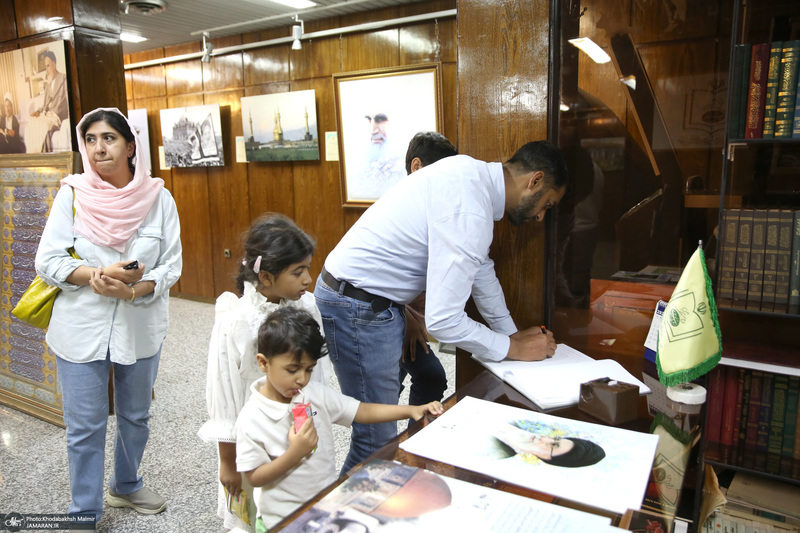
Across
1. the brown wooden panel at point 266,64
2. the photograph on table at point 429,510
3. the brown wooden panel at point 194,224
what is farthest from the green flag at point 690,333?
the brown wooden panel at point 194,224

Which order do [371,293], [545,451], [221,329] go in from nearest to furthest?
[545,451] < [221,329] < [371,293]

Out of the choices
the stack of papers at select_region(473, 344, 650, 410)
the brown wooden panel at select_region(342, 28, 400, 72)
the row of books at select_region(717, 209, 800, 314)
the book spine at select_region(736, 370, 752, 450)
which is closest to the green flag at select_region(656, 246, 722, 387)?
the stack of papers at select_region(473, 344, 650, 410)

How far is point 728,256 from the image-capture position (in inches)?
68.7

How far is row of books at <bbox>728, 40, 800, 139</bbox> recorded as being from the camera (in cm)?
162

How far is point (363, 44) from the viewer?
481cm

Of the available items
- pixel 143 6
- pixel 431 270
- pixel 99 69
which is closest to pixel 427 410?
pixel 431 270

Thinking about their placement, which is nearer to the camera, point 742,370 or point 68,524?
point 742,370

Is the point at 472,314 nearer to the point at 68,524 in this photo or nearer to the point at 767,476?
the point at 767,476

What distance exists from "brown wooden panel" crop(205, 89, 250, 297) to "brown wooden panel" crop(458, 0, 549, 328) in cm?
435

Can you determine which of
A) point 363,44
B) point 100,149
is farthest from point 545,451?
point 363,44

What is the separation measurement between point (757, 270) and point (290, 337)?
4.67 ft

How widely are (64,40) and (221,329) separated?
2.57 meters

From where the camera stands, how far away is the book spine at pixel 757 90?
164cm

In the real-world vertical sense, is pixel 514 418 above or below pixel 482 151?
below
